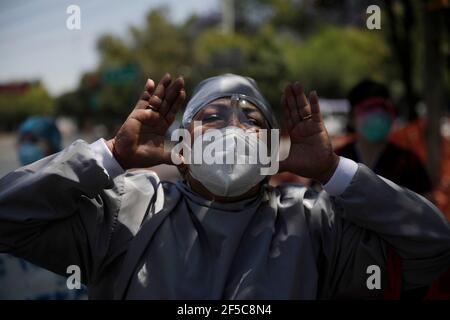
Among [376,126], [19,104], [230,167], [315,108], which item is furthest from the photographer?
[19,104]

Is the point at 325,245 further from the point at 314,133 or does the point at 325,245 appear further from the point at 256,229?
the point at 314,133

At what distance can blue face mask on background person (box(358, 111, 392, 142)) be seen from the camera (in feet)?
10.4

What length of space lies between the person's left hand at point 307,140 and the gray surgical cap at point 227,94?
87 mm

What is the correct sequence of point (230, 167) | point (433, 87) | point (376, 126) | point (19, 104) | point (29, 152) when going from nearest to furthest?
point (230, 167) → point (376, 126) → point (29, 152) → point (433, 87) → point (19, 104)

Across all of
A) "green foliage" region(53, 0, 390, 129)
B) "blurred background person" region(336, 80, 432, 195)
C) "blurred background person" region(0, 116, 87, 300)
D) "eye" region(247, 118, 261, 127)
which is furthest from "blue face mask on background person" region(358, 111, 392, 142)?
"green foliage" region(53, 0, 390, 129)

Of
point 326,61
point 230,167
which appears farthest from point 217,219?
point 326,61

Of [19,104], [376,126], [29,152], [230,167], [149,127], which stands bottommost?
[19,104]

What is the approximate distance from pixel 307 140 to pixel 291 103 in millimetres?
130

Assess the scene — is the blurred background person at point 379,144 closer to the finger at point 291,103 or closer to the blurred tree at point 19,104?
the finger at point 291,103

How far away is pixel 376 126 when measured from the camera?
3.18 meters

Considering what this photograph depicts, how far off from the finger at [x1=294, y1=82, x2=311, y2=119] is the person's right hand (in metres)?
0.37

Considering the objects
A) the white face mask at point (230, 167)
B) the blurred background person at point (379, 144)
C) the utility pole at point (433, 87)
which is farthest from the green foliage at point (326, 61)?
the white face mask at point (230, 167)

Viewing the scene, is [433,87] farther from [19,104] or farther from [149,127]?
[19,104]

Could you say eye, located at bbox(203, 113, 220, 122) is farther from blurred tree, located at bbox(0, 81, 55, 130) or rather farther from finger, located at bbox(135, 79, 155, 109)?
blurred tree, located at bbox(0, 81, 55, 130)
